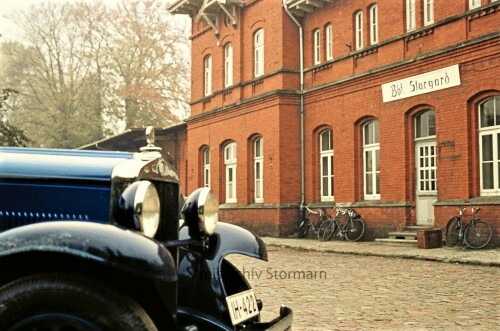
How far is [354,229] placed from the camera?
63.5ft

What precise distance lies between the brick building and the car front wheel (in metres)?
13.9

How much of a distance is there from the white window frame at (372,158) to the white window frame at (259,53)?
5.61 m

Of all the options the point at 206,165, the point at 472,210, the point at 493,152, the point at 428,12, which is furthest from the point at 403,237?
the point at 206,165

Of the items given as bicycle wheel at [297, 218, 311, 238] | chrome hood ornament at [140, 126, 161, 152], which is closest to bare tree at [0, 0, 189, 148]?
chrome hood ornament at [140, 126, 161, 152]

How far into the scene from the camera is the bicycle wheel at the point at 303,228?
2169 cm

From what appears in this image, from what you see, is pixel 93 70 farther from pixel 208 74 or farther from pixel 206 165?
pixel 206 165

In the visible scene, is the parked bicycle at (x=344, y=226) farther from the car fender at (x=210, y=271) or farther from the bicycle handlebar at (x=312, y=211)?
the car fender at (x=210, y=271)

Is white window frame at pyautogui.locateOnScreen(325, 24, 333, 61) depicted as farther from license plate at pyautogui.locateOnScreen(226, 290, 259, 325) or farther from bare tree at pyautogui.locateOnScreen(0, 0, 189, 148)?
license plate at pyautogui.locateOnScreen(226, 290, 259, 325)

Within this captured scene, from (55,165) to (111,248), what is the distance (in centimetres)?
89

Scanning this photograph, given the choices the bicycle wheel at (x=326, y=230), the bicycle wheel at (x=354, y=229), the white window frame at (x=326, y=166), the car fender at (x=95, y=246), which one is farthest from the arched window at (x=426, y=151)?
the car fender at (x=95, y=246)

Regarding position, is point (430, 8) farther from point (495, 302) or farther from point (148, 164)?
point (148, 164)

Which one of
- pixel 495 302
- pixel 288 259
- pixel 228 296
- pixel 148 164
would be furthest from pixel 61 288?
pixel 288 259

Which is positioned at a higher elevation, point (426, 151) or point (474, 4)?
point (474, 4)

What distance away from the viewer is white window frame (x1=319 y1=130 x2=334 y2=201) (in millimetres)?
21547
